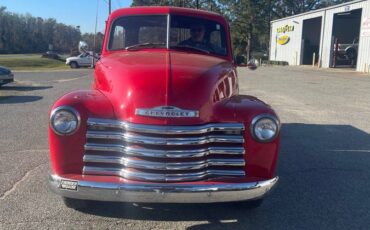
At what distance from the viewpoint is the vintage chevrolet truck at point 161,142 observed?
3463 mm

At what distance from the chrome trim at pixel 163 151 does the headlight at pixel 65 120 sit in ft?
0.69

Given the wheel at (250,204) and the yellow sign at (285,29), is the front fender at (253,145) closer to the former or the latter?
the wheel at (250,204)

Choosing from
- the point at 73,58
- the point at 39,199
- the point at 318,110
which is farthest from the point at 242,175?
the point at 73,58

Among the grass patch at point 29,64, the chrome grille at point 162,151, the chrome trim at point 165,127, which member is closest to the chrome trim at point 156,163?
the chrome grille at point 162,151

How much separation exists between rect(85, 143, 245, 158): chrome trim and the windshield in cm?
198

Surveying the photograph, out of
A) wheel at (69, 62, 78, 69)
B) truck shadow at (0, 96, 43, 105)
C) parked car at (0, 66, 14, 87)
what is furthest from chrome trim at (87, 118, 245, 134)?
wheel at (69, 62, 78, 69)

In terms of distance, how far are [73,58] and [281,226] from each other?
39769 mm

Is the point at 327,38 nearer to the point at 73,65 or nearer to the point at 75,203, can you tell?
the point at 73,65

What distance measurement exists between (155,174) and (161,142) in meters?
0.28

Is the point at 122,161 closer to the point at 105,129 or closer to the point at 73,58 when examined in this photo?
the point at 105,129

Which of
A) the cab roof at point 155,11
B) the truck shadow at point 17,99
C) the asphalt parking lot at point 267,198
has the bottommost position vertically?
the asphalt parking lot at point 267,198

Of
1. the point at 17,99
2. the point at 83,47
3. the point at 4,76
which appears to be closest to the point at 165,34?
the point at 83,47

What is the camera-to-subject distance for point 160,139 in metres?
3.47

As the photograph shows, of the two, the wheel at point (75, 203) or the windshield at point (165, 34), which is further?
the windshield at point (165, 34)
